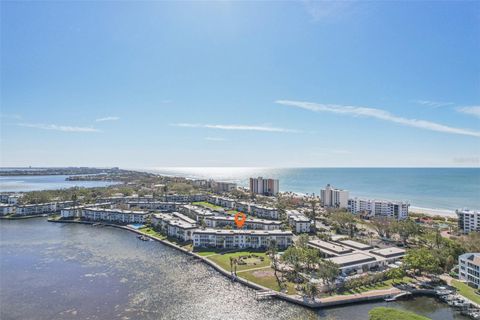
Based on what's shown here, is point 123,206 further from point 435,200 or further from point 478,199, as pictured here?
point 478,199

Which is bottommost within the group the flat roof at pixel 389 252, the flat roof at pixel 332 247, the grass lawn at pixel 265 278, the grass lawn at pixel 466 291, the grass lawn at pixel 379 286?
the grass lawn at pixel 265 278

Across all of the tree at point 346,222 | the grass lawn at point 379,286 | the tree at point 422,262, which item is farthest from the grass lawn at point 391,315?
the tree at point 346,222

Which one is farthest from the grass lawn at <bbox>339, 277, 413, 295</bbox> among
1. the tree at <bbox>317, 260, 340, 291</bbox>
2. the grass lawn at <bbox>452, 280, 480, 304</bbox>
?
the grass lawn at <bbox>452, 280, 480, 304</bbox>

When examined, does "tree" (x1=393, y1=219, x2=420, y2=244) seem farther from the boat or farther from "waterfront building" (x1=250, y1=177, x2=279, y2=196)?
"waterfront building" (x1=250, y1=177, x2=279, y2=196)

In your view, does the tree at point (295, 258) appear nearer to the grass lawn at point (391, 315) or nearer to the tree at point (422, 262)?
the grass lawn at point (391, 315)

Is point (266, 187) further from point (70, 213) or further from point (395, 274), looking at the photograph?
point (395, 274)

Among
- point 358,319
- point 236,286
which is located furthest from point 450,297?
point 236,286
